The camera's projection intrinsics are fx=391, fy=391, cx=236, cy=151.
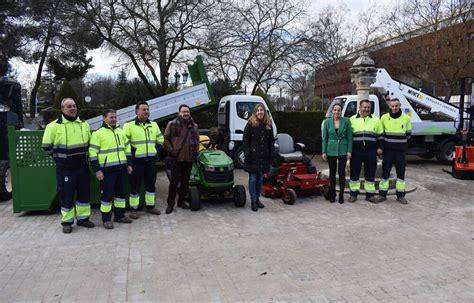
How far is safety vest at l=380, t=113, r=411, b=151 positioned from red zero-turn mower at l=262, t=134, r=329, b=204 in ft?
4.70

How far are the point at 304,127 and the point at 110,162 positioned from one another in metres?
12.0

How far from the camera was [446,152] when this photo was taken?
43.0ft

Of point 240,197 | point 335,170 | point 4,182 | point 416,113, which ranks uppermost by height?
point 416,113

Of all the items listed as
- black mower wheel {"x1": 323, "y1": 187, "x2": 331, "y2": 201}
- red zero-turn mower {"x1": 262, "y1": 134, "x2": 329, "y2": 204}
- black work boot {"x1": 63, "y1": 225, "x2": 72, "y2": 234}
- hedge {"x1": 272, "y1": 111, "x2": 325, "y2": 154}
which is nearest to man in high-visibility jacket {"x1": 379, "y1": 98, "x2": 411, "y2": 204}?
black mower wheel {"x1": 323, "y1": 187, "x2": 331, "y2": 201}

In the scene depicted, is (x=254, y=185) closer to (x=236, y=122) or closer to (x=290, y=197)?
(x=290, y=197)

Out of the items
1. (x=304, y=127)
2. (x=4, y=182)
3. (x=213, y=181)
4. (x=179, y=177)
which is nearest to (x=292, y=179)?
(x=213, y=181)

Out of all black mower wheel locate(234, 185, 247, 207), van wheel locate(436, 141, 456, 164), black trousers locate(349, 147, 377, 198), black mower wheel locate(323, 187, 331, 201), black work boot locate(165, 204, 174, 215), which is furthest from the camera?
van wheel locate(436, 141, 456, 164)

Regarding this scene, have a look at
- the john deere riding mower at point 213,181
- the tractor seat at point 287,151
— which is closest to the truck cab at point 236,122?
the tractor seat at point 287,151

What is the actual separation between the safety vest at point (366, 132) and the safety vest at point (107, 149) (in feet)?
13.8

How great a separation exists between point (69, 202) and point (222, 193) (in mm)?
2661

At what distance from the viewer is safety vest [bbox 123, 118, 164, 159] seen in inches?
249

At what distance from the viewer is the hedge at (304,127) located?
16.7 m

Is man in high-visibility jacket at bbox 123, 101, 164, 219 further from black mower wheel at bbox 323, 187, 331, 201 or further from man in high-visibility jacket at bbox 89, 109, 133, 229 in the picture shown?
black mower wheel at bbox 323, 187, 331, 201

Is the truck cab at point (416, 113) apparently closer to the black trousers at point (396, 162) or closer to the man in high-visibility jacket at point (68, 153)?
the black trousers at point (396, 162)
